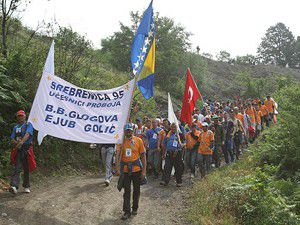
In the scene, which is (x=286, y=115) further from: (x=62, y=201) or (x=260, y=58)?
(x=260, y=58)

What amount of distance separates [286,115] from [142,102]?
32.0 ft

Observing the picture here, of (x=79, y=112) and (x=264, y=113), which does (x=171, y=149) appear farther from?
(x=264, y=113)

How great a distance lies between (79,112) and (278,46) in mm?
84871

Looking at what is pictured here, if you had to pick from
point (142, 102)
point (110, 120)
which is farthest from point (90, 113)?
point (142, 102)

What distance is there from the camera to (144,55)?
8.34 m

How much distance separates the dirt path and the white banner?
1.62 m

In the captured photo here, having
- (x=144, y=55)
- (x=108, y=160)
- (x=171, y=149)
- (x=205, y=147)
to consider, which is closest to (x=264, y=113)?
(x=205, y=147)

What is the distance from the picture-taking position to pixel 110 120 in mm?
7645

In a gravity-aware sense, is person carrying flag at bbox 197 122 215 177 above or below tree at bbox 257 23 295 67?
below

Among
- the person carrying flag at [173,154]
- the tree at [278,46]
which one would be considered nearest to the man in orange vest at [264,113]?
the person carrying flag at [173,154]

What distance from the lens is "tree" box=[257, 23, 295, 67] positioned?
7994 cm

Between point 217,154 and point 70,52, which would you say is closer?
point 217,154

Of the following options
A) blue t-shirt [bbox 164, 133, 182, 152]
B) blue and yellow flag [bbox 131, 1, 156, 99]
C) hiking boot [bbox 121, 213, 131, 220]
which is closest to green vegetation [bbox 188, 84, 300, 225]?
blue t-shirt [bbox 164, 133, 182, 152]

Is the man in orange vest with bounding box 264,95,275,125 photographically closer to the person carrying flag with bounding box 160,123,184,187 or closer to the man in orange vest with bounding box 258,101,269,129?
the man in orange vest with bounding box 258,101,269,129
